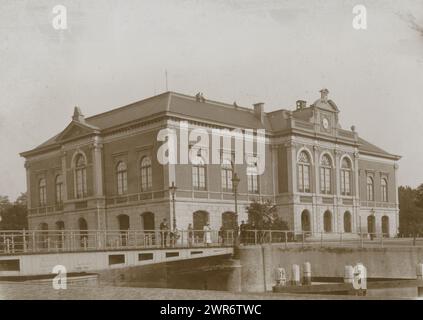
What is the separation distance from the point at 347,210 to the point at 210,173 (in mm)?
11256

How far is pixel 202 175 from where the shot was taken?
34.9m

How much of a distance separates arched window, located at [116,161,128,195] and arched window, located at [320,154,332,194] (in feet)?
44.0

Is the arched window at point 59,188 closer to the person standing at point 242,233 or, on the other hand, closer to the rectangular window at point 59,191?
the rectangular window at point 59,191

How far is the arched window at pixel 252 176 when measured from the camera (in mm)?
36562

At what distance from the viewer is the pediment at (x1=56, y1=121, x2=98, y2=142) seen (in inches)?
1396

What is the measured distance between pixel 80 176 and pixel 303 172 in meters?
14.6

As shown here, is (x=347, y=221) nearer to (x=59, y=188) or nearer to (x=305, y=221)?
(x=305, y=221)

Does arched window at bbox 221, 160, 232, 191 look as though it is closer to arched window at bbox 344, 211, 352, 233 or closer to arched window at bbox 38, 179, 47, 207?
arched window at bbox 344, 211, 352, 233

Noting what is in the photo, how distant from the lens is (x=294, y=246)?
2770 centimetres

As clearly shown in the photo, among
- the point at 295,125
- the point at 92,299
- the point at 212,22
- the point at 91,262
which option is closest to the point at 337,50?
the point at 212,22

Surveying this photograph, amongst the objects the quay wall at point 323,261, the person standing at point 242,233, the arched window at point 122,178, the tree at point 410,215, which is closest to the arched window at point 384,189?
the tree at point 410,215

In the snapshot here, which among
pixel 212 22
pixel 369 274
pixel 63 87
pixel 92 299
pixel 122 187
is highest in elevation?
pixel 212 22
